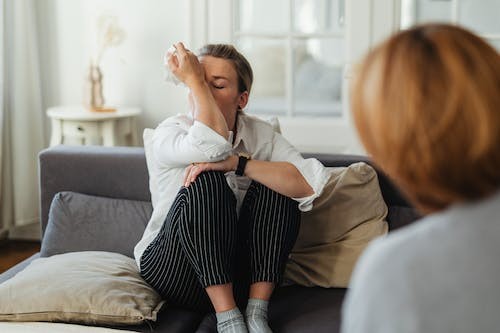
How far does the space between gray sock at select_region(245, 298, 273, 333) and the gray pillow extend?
1.68ft

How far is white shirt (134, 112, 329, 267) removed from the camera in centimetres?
229

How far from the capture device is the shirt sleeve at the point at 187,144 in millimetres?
2273

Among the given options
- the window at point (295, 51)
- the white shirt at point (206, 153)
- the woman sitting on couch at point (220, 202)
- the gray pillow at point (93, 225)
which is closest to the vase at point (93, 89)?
the window at point (295, 51)

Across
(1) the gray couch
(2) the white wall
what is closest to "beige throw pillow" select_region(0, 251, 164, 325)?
(1) the gray couch

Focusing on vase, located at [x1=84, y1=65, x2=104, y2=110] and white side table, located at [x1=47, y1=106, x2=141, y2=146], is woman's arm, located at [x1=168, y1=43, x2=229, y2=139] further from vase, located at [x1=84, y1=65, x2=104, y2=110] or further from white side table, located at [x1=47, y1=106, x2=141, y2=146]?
vase, located at [x1=84, y1=65, x2=104, y2=110]

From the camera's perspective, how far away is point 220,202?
7.21ft

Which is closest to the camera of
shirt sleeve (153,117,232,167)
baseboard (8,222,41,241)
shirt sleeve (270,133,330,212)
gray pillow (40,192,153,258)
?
shirt sleeve (153,117,232,167)

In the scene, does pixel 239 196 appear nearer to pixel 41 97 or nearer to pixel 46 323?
pixel 46 323

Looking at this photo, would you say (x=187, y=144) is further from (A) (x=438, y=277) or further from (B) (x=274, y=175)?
(A) (x=438, y=277)

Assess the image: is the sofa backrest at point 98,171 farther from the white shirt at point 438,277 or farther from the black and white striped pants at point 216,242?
the white shirt at point 438,277

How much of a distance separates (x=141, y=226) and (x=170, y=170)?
27 centimetres

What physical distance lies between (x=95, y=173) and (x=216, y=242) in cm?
76

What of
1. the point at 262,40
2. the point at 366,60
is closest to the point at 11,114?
the point at 262,40

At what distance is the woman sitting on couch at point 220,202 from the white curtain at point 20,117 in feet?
Result: 5.69
